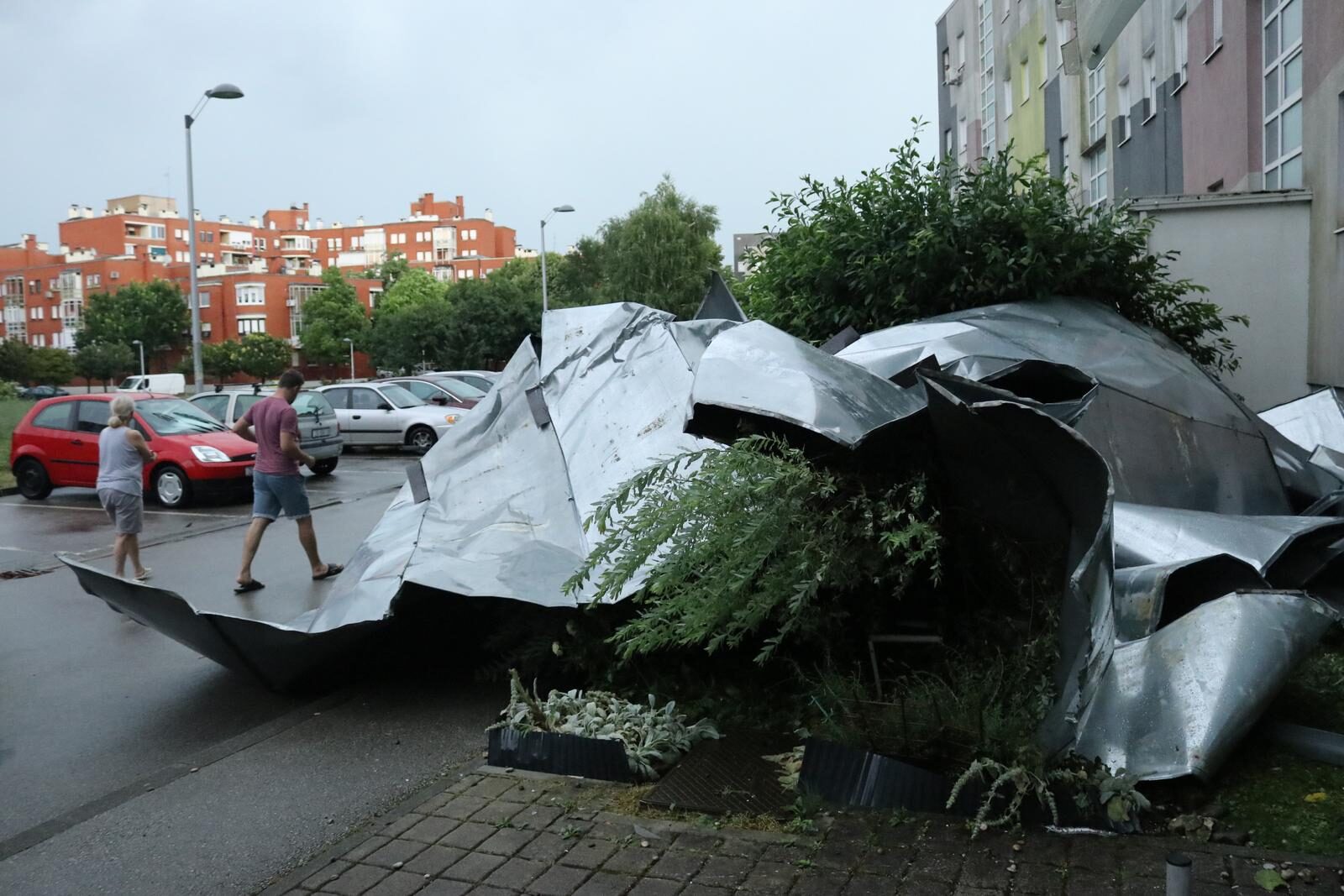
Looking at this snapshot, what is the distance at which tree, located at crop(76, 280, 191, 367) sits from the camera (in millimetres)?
91500

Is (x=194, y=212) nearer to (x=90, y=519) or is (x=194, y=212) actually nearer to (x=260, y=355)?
(x=90, y=519)

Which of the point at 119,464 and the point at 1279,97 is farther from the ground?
the point at 1279,97

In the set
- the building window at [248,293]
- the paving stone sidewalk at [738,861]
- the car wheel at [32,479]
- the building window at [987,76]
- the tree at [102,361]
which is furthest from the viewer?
the building window at [248,293]

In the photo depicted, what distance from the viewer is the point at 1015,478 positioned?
13.4 feet

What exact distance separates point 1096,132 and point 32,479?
20.4m

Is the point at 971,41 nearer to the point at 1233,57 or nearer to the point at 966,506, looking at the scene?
the point at 1233,57

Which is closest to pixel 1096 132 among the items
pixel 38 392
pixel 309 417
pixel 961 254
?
pixel 309 417

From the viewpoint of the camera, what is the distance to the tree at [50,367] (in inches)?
3054

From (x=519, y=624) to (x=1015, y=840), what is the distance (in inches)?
113

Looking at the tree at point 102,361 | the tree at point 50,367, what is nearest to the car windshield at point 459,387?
the tree at point 50,367

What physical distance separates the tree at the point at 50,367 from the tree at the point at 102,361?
2.76 ft

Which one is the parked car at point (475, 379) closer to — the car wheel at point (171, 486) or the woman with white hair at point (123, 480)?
the car wheel at point (171, 486)

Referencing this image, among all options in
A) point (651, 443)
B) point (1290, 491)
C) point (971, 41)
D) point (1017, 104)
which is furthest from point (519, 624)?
point (971, 41)

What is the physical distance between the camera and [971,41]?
3300cm
